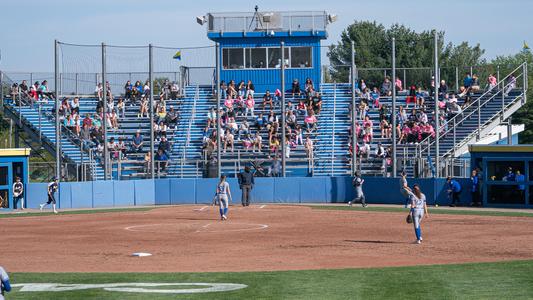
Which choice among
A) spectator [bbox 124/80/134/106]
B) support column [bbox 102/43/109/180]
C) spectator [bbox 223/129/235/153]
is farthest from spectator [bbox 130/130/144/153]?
spectator [bbox 223/129/235/153]

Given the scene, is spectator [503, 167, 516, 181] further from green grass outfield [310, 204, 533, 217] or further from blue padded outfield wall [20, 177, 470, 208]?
blue padded outfield wall [20, 177, 470, 208]

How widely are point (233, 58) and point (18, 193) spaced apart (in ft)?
64.8

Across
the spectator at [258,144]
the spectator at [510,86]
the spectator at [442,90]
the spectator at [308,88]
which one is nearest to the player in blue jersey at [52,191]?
the spectator at [258,144]

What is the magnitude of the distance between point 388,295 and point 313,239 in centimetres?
1238

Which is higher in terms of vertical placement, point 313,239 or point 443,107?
point 443,107

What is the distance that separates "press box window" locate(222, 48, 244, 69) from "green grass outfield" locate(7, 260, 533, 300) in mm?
39108

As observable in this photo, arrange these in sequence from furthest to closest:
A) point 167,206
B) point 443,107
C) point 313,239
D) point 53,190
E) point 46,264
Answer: point 443,107, point 167,206, point 53,190, point 313,239, point 46,264

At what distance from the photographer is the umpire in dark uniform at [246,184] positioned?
4694 cm

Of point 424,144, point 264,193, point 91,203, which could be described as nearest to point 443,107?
point 424,144

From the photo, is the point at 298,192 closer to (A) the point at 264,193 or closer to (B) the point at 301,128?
(A) the point at 264,193

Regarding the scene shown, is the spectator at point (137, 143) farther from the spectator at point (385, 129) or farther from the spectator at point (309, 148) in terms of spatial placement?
the spectator at point (385, 129)

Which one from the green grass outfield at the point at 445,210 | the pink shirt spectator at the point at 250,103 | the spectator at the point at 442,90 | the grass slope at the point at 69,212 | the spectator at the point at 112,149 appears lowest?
the grass slope at the point at 69,212

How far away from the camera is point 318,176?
51.9m

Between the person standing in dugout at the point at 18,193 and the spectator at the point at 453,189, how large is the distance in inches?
811
